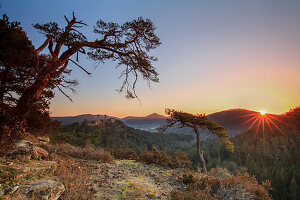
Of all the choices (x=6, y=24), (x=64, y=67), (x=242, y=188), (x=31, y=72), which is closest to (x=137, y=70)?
(x=64, y=67)

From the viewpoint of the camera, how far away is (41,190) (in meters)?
2.90

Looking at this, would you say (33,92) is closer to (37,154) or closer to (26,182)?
(37,154)

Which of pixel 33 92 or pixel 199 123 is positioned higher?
pixel 33 92

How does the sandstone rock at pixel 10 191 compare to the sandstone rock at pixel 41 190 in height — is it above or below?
above

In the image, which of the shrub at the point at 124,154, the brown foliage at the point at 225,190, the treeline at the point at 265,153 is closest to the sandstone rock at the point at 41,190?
the brown foliage at the point at 225,190

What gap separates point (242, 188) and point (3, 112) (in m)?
7.52

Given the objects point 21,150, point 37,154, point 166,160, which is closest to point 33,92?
point 21,150

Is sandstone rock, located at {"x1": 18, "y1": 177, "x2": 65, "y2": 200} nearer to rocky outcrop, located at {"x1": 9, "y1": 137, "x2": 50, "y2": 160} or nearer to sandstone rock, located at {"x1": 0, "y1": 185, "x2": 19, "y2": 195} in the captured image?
sandstone rock, located at {"x1": 0, "y1": 185, "x2": 19, "y2": 195}

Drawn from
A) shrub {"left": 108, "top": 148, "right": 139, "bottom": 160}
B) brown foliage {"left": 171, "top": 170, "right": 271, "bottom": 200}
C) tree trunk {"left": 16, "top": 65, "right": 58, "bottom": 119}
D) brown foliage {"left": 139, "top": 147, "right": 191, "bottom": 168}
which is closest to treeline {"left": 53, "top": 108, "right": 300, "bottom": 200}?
shrub {"left": 108, "top": 148, "right": 139, "bottom": 160}

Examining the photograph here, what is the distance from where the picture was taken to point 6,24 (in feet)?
12.9

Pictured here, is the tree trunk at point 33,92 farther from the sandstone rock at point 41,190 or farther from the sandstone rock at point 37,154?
the sandstone rock at point 41,190

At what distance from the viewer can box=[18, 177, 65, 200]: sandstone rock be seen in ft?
9.09

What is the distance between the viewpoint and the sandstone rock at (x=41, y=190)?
9.09ft

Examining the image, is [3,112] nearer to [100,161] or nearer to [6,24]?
[6,24]
